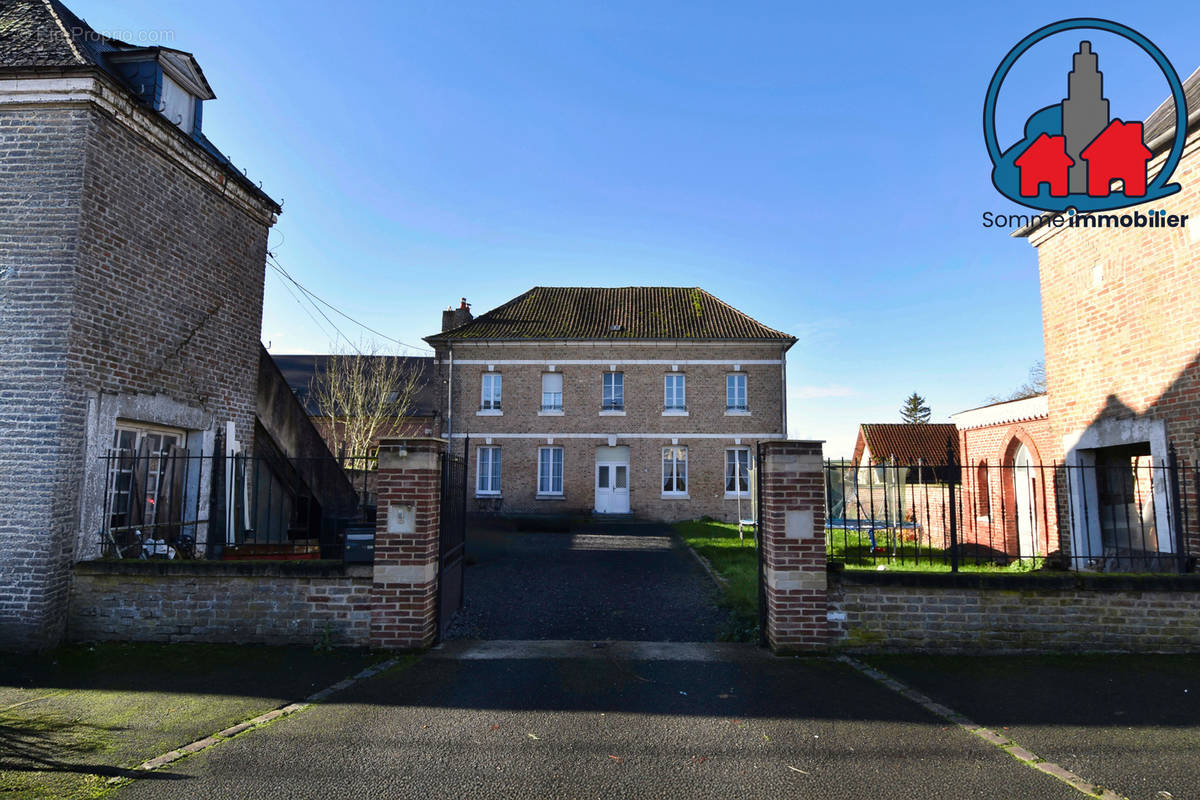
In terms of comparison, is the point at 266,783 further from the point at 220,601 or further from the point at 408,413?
the point at 408,413

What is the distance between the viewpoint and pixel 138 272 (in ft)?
24.7

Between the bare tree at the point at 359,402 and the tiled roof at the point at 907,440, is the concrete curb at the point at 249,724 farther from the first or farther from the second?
the tiled roof at the point at 907,440

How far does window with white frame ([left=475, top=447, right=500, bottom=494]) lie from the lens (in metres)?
24.3

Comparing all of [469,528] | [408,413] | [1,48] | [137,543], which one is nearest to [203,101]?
[1,48]

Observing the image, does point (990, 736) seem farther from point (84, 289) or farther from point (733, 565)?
point (84, 289)

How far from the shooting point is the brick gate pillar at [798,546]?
6195 mm

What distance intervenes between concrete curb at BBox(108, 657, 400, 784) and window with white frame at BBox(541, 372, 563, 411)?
18.7 meters

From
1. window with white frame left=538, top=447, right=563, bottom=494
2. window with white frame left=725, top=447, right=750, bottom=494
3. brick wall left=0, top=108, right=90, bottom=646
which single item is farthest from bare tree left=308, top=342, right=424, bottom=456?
brick wall left=0, top=108, right=90, bottom=646

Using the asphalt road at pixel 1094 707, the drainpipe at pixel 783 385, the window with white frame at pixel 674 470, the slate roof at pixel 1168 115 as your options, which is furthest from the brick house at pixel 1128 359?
the window with white frame at pixel 674 470

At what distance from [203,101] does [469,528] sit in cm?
1162

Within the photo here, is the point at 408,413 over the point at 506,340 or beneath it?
beneath

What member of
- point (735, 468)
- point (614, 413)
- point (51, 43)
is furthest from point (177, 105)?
point (735, 468)

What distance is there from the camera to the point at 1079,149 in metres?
8.72

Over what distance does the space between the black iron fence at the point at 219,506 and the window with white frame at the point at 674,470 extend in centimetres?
1410
